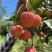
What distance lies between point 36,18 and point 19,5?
0.29ft

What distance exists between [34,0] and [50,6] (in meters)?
0.26

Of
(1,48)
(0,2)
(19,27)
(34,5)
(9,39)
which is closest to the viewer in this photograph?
(19,27)

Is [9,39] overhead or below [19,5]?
below

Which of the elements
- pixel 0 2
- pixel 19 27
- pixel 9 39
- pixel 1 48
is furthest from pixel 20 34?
pixel 0 2


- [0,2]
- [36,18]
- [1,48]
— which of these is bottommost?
[1,48]

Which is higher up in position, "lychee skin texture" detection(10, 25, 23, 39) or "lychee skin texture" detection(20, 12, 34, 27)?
"lychee skin texture" detection(20, 12, 34, 27)

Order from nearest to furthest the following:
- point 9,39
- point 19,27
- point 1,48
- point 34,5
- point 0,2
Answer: point 19,27 < point 34,5 < point 9,39 < point 1,48 < point 0,2

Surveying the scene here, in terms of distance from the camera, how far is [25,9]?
57 cm

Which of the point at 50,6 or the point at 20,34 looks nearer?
the point at 20,34

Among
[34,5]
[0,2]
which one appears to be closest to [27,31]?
[34,5]

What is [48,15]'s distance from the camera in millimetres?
759

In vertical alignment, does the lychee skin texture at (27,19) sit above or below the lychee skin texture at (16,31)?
above

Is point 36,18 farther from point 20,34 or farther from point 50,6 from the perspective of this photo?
point 50,6

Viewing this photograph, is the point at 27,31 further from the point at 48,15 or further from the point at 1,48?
the point at 1,48
